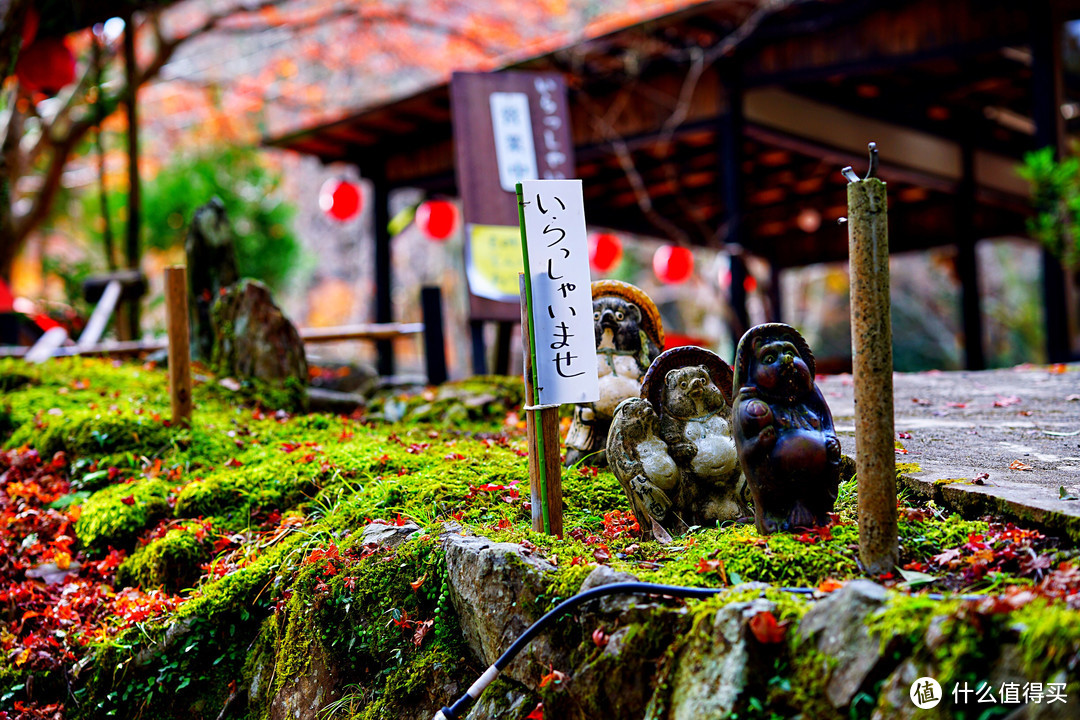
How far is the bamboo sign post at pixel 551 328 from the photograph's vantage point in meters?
3.49

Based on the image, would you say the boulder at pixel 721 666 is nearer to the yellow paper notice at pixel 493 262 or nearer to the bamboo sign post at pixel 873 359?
the bamboo sign post at pixel 873 359

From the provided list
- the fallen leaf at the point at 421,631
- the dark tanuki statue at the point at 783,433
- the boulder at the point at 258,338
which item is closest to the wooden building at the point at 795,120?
the boulder at the point at 258,338

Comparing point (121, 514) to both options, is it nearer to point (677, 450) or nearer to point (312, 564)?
point (312, 564)

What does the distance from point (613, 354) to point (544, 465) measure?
4.32 feet

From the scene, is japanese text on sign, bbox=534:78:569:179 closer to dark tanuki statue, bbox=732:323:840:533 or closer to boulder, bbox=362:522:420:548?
boulder, bbox=362:522:420:548

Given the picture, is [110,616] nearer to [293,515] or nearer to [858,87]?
[293,515]

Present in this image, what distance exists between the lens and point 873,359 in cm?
271

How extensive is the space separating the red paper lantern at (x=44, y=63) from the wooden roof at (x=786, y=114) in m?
2.76

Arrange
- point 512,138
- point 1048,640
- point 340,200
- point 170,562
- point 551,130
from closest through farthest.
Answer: point 1048,640, point 170,562, point 512,138, point 551,130, point 340,200

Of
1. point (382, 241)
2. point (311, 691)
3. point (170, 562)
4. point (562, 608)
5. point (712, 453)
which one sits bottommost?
point (311, 691)

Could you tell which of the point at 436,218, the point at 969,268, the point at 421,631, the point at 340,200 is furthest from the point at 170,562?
the point at 969,268

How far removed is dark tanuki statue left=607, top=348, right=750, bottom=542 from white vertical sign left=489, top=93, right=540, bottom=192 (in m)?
4.74

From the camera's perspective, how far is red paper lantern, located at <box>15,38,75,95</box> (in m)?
8.27

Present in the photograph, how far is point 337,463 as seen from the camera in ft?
16.0
